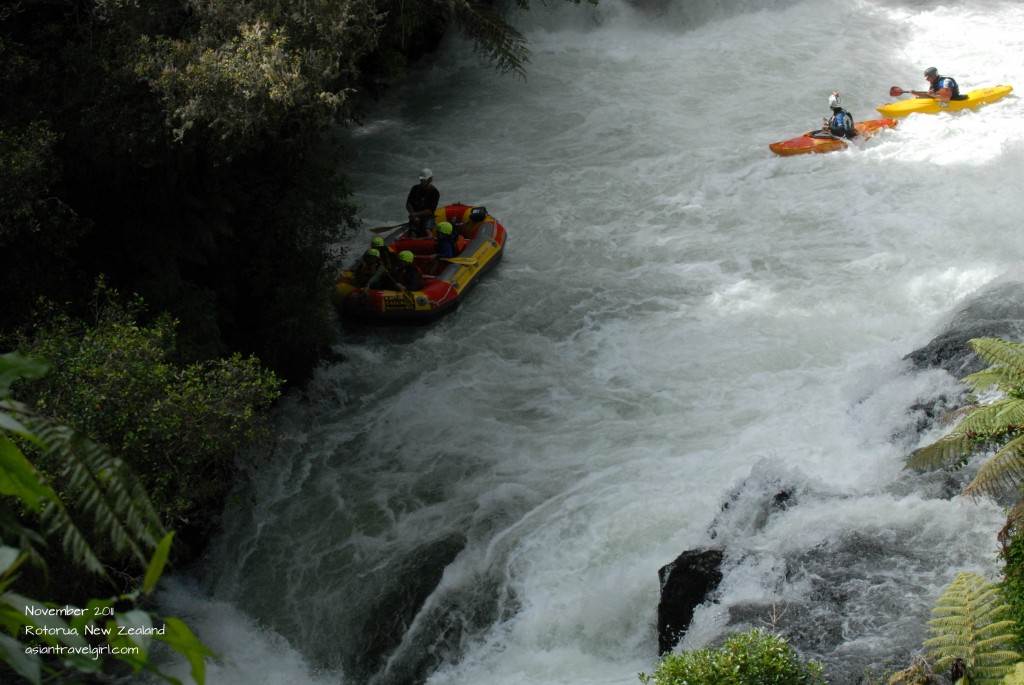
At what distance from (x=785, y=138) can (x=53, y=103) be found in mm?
10627

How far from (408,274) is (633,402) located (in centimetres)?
357

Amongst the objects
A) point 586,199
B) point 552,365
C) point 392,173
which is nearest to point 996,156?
point 586,199

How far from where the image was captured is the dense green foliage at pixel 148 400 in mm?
8039

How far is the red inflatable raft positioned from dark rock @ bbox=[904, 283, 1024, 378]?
548cm

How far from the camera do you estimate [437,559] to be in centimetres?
973

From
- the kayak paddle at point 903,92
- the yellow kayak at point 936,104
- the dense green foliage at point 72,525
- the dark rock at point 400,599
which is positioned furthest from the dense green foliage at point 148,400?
the kayak paddle at point 903,92

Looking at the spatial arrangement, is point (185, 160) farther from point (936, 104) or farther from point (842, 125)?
point (936, 104)

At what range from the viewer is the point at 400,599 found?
9.39 metres

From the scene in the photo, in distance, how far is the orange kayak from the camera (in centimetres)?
1598

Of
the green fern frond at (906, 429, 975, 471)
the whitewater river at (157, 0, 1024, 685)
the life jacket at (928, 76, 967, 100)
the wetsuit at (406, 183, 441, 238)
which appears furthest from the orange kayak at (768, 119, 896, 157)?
the green fern frond at (906, 429, 975, 471)

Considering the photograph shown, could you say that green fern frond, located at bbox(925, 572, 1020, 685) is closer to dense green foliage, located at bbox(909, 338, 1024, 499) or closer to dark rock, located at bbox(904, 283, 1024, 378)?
dense green foliage, located at bbox(909, 338, 1024, 499)

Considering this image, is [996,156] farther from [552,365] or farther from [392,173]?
[392,173]

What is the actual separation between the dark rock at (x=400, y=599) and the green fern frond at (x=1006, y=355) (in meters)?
4.68

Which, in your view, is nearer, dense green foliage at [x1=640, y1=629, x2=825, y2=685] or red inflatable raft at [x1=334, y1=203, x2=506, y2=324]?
dense green foliage at [x1=640, y1=629, x2=825, y2=685]
